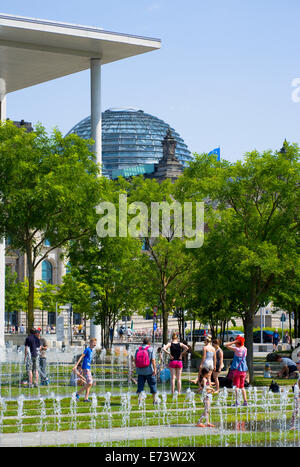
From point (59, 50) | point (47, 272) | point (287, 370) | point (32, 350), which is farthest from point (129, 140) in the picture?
point (32, 350)

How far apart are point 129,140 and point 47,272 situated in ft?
218

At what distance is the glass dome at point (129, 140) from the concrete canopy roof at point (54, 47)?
11788 cm

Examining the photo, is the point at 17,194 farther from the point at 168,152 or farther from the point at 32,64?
the point at 168,152

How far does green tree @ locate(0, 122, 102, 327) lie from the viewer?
1180 inches

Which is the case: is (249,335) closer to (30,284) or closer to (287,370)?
(287,370)

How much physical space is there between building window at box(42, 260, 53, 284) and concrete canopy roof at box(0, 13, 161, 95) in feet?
193

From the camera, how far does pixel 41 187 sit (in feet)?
97.9

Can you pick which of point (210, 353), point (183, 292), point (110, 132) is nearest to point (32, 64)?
point (183, 292)

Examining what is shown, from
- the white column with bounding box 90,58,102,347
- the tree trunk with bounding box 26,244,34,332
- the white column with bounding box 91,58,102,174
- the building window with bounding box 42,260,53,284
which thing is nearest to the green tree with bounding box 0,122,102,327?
the tree trunk with bounding box 26,244,34,332

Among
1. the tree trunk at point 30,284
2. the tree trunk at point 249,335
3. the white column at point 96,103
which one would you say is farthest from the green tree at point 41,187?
the white column at point 96,103

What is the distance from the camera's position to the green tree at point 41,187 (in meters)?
30.0

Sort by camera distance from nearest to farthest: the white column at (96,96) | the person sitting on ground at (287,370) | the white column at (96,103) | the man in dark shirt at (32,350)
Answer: the man in dark shirt at (32,350) < the person sitting on ground at (287,370) < the white column at (96,103) < the white column at (96,96)

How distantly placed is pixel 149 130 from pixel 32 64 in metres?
125

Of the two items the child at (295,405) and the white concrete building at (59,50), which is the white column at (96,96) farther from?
the child at (295,405)
